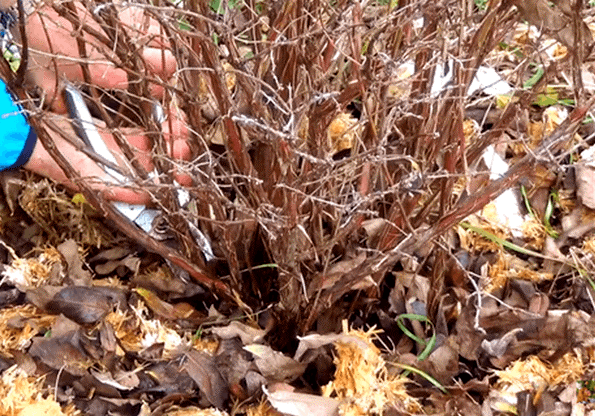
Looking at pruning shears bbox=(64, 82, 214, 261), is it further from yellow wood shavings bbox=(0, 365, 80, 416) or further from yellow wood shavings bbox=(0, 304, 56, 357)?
yellow wood shavings bbox=(0, 365, 80, 416)

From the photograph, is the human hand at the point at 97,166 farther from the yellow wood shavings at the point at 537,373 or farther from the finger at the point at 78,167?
the yellow wood shavings at the point at 537,373

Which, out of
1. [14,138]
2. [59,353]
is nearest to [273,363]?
[59,353]

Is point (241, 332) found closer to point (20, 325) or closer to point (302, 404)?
point (302, 404)

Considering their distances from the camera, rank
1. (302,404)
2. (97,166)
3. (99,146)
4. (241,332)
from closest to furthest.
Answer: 1. (302,404)
2. (241,332)
3. (99,146)
4. (97,166)

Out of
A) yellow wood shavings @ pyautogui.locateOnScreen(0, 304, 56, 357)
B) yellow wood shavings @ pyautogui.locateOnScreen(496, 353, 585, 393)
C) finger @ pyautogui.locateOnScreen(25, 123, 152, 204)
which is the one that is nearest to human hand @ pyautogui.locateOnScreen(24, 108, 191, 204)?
finger @ pyautogui.locateOnScreen(25, 123, 152, 204)

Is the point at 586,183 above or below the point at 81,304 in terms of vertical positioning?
above

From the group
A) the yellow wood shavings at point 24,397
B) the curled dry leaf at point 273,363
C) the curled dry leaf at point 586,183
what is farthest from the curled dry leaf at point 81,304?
the curled dry leaf at point 586,183

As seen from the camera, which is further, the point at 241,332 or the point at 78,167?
the point at 78,167

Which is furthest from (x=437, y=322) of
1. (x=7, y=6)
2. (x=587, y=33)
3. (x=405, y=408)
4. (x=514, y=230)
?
(x=7, y=6)

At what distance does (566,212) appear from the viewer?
5.15ft

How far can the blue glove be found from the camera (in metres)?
1.48

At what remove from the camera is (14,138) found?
1.49m

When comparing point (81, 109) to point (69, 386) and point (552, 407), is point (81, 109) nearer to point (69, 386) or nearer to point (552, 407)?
point (69, 386)

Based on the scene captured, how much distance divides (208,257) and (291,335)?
21 centimetres
